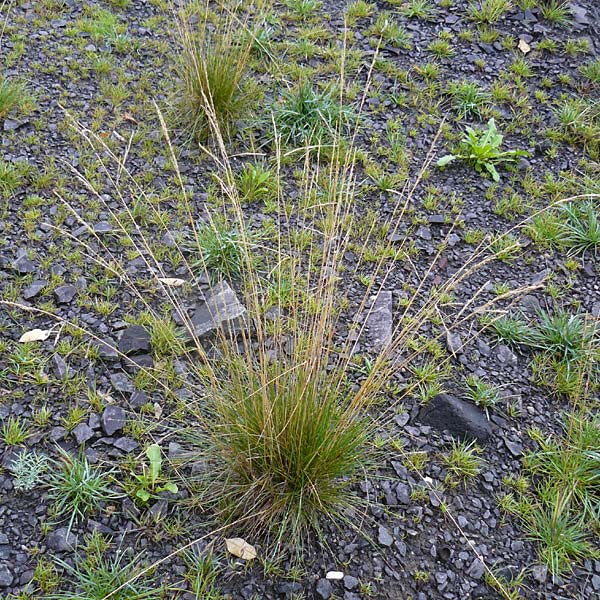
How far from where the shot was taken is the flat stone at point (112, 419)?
3.11 m

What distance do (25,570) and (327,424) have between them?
123cm

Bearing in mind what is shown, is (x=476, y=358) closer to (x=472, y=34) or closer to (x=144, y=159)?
(x=144, y=159)

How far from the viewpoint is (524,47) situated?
5332mm

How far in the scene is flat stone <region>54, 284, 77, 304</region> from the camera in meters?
3.58

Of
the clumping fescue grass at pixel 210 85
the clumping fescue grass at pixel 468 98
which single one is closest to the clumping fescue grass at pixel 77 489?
the clumping fescue grass at pixel 210 85

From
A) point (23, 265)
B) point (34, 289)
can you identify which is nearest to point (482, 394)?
point (34, 289)

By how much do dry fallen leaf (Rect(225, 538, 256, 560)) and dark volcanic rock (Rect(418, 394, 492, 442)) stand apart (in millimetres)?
1007

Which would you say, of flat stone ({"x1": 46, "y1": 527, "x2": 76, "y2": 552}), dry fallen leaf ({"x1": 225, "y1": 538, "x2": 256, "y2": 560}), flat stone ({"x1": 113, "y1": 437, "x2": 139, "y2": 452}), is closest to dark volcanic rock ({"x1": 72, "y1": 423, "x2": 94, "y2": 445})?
flat stone ({"x1": 113, "y1": 437, "x2": 139, "y2": 452})

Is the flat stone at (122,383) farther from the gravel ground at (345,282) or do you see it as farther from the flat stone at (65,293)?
the flat stone at (65,293)

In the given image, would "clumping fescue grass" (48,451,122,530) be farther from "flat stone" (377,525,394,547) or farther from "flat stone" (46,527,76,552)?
"flat stone" (377,525,394,547)

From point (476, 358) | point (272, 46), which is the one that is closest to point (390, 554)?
point (476, 358)

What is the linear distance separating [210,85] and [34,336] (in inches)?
75.6

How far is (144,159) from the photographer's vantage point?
436 centimetres

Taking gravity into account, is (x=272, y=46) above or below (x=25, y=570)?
above
